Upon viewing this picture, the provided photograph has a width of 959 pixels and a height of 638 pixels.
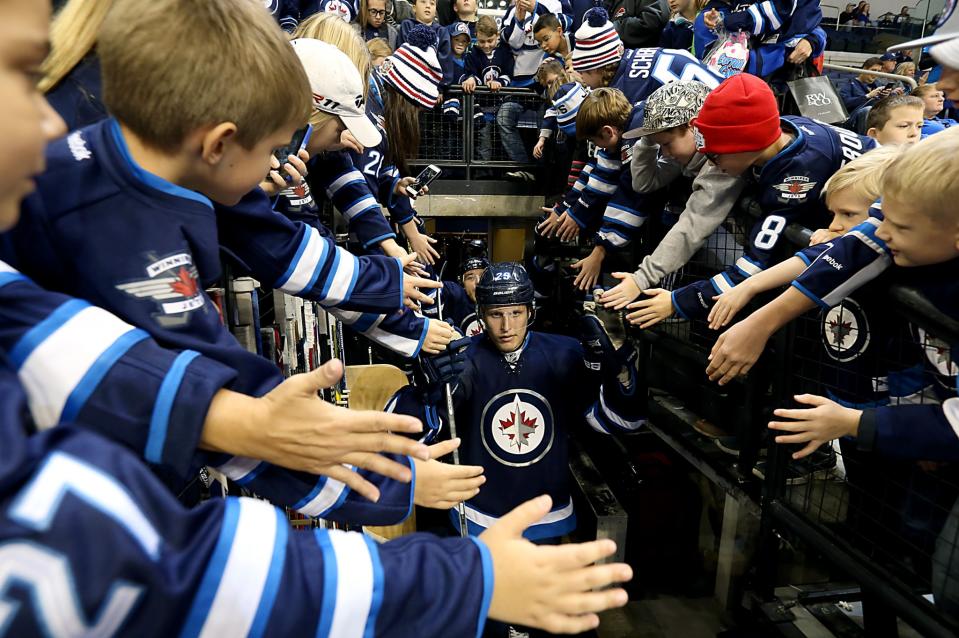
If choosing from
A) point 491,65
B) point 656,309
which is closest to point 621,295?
point 656,309

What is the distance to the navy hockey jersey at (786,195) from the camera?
1.98 meters

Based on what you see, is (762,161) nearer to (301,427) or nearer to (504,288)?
(504,288)

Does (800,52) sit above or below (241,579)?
above

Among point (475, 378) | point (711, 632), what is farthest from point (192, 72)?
point (711, 632)

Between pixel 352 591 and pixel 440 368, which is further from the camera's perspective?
pixel 440 368

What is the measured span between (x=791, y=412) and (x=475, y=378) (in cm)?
169

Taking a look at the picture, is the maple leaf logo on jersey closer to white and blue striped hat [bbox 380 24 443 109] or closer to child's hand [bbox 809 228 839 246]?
child's hand [bbox 809 228 839 246]

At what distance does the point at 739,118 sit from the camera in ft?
6.41

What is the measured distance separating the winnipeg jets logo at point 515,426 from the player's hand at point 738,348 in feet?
3.85

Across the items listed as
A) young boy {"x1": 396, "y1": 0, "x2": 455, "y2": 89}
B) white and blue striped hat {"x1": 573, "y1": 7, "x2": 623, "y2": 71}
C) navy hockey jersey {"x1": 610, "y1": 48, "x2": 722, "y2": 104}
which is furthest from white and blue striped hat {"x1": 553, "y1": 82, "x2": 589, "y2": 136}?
young boy {"x1": 396, "y1": 0, "x2": 455, "y2": 89}

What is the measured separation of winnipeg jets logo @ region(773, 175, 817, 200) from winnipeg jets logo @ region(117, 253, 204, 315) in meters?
1.83

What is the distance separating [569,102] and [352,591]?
3.53 meters

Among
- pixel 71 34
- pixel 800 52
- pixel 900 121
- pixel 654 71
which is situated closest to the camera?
pixel 71 34

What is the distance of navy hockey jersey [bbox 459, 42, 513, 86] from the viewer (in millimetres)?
5942
